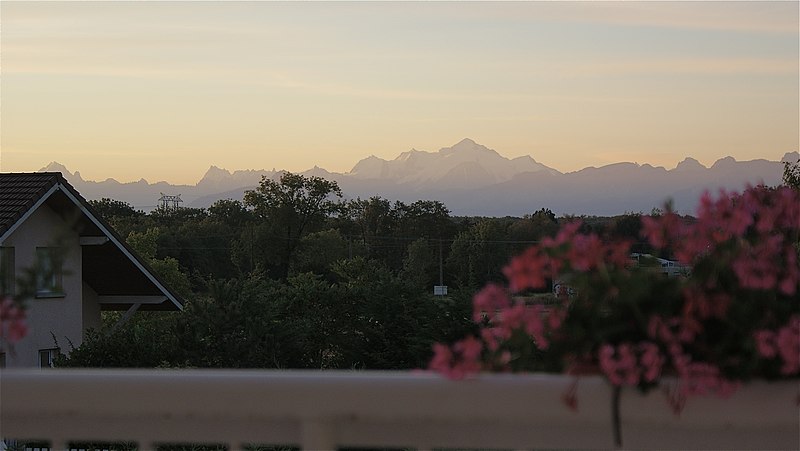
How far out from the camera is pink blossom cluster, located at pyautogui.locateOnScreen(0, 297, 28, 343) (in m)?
1.83

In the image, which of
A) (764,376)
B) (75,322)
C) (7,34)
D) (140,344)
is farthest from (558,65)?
(764,376)

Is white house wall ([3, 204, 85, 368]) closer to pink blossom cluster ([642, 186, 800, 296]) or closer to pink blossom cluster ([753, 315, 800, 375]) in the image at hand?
pink blossom cluster ([642, 186, 800, 296])

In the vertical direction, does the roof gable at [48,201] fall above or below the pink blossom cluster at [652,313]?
above

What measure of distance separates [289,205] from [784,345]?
56660mm

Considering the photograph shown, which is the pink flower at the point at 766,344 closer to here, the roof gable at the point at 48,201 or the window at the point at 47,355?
the roof gable at the point at 48,201

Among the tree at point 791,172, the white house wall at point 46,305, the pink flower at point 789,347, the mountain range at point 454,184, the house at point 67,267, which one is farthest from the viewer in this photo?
the mountain range at point 454,184

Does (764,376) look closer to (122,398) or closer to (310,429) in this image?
(310,429)

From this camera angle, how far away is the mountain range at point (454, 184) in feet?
150

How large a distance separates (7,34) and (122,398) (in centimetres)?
2643

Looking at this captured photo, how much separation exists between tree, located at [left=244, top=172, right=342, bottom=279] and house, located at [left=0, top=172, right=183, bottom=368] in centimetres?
3717

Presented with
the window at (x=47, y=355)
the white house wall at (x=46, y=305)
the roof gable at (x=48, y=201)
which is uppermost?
the roof gable at (x=48, y=201)

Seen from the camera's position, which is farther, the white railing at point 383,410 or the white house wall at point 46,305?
the white house wall at point 46,305

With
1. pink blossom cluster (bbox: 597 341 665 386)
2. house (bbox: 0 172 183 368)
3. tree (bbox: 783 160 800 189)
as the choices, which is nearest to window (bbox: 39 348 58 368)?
house (bbox: 0 172 183 368)

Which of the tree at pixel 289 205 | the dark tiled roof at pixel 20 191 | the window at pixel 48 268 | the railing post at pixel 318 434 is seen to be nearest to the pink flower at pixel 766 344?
the railing post at pixel 318 434
